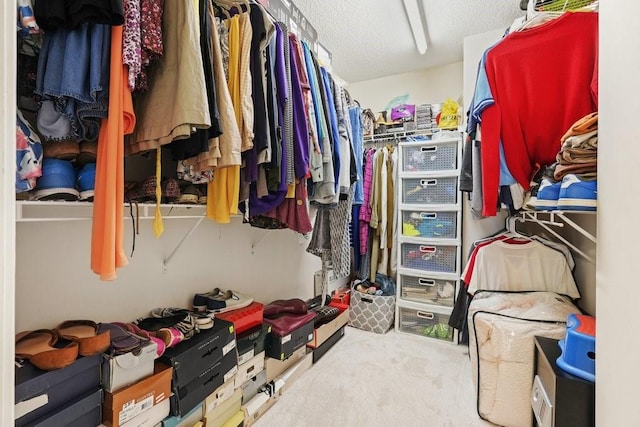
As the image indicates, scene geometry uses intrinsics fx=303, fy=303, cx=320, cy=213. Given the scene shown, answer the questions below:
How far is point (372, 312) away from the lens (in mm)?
2594

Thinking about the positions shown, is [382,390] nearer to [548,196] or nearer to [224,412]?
[224,412]

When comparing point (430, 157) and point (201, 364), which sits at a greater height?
point (430, 157)

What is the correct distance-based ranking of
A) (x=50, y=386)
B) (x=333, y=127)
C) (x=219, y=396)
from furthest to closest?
(x=333, y=127)
(x=219, y=396)
(x=50, y=386)

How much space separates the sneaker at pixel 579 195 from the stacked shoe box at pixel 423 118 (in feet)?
6.50

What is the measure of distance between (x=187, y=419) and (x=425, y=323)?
1916 millimetres

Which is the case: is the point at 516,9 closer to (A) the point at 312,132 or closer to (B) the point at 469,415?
(A) the point at 312,132

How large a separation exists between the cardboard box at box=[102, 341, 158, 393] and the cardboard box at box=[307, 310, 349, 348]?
1.09 m

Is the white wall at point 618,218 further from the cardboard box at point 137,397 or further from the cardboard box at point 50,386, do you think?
the cardboard box at point 50,386

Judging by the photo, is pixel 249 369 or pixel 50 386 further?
pixel 249 369

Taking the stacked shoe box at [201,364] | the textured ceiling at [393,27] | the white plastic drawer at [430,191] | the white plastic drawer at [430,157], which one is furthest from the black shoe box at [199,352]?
the textured ceiling at [393,27]

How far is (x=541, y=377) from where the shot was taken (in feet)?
4.27

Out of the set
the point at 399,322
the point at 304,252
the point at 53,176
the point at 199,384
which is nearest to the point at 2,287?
the point at 53,176

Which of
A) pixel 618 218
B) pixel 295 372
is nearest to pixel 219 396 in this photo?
pixel 295 372

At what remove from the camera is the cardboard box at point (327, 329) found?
A: 6.66ft
